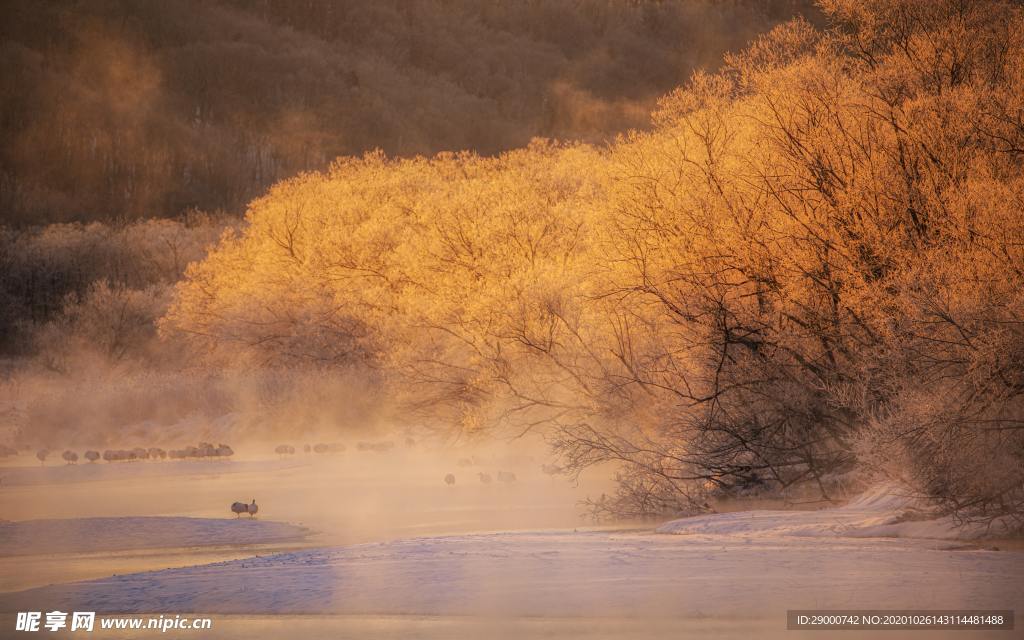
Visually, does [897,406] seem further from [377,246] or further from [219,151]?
[219,151]

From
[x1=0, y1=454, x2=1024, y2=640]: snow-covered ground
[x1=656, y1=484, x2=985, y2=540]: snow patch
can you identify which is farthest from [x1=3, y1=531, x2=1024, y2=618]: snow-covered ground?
[x1=656, y1=484, x2=985, y2=540]: snow patch

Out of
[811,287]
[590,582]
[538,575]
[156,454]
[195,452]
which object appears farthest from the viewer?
[156,454]

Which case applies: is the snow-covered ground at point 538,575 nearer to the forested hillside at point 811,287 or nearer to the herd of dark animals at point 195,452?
the forested hillside at point 811,287

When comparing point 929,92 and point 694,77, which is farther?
point 694,77

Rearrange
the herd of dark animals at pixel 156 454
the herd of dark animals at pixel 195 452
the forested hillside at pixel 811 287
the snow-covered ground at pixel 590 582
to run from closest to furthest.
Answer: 1. the snow-covered ground at pixel 590 582
2. the forested hillside at pixel 811 287
3. the herd of dark animals at pixel 195 452
4. the herd of dark animals at pixel 156 454

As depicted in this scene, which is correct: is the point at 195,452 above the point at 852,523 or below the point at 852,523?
above

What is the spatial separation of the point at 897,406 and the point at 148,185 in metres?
119

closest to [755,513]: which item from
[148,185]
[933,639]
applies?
[933,639]

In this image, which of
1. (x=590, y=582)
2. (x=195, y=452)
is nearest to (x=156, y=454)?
(x=195, y=452)

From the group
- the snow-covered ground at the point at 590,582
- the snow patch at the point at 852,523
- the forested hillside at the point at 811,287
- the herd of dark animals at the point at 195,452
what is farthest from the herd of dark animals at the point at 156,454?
the snow-covered ground at the point at 590,582

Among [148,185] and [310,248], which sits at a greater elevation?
[148,185]

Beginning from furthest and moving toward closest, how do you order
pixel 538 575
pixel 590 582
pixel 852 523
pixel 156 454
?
1. pixel 156 454
2. pixel 852 523
3. pixel 538 575
4. pixel 590 582

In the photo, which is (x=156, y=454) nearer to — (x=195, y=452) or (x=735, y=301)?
(x=195, y=452)

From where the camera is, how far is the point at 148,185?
124 metres
